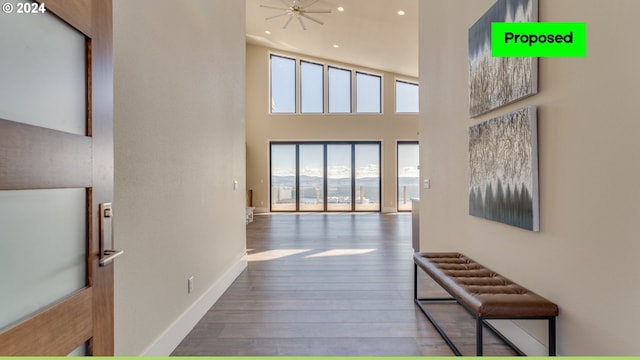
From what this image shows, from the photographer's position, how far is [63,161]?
0.88 m

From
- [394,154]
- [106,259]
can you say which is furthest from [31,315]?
[394,154]

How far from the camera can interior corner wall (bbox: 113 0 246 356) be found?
→ 1643 mm

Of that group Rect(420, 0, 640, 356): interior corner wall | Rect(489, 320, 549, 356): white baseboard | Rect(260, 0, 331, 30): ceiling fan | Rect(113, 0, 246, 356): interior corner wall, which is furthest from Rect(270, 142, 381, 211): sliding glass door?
Rect(489, 320, 549, 356): white baseboard

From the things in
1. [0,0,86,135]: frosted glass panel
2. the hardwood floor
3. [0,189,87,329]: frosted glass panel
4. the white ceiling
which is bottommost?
the hardwood floor

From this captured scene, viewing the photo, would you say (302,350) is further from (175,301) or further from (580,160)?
(580,160)

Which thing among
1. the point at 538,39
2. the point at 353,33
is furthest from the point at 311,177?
the point at 538,39

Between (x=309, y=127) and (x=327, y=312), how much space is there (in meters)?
7.71

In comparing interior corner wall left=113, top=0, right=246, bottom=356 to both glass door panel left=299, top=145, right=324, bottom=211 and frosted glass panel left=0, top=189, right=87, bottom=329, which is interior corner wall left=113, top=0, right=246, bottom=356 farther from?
glass door panel left=299, top=145, right=324, bottom=211

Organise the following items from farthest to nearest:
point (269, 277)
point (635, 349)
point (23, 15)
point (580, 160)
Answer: point (269, 277)
point (580, 160)
point (635, 349)
point (23, 15)

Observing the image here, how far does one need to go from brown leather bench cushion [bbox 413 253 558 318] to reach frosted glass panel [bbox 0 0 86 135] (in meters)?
2.11

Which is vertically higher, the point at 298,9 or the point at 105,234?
the point at 298,9

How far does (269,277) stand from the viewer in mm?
3555

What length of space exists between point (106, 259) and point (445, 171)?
2.97 m

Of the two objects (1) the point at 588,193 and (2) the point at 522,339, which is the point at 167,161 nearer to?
(1) the point at 588,193
